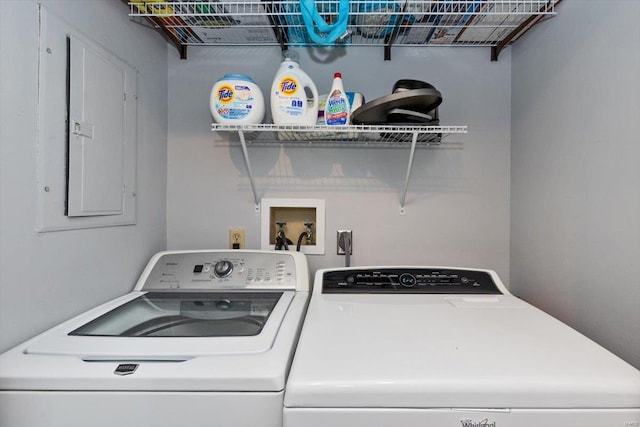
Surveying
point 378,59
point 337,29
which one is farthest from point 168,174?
point 378,59

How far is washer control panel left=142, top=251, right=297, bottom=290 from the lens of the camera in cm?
136

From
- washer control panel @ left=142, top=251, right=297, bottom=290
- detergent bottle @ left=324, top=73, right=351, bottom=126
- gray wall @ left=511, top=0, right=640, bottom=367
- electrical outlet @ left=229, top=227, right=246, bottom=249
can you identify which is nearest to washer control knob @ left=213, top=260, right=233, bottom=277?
washer control panel @ left=142, top=251, right=297, bottom=290

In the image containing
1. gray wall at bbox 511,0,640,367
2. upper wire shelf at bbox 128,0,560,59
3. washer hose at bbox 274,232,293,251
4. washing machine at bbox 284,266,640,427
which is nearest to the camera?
washing machine at bbox 284,266,640,427

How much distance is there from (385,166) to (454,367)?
1098 millimetres

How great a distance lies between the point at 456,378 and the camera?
27.3 inches

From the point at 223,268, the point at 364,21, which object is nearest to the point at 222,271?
the point at 223,268

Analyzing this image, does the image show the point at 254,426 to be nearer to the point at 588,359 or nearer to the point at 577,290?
the point at 588,359

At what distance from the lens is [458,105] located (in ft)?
5.45

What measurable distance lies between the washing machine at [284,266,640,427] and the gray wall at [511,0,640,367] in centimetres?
27

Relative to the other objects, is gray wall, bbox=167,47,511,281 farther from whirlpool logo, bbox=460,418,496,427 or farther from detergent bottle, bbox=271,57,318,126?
whirlpool logo, bbox=460,418,496,427

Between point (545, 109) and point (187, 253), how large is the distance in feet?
5.28

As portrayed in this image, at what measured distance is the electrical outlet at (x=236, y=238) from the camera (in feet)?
5.54

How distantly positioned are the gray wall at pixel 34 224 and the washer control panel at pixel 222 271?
0.43 ft

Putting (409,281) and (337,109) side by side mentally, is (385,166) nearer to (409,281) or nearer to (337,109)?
(337,109)
